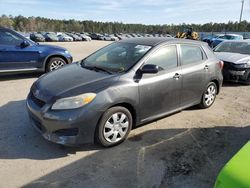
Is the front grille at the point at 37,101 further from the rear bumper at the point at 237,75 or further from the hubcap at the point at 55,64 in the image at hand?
the rear bumper at the point at 237,75

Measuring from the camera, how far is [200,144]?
165 inches

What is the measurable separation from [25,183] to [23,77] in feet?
19.4

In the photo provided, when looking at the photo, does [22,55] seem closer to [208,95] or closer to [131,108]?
[131,108]

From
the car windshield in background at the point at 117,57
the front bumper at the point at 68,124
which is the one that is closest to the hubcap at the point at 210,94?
the car windshield in background at the point at 117,57

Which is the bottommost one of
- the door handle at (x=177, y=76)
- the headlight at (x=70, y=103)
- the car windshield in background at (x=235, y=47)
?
the headlight at (x=70, y=103)

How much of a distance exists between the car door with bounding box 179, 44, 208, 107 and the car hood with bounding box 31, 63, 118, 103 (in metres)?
1.66

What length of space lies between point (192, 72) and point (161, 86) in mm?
1005

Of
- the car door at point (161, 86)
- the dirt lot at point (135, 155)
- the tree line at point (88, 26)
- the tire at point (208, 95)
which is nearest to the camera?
the dirt lot at point (135, 155)

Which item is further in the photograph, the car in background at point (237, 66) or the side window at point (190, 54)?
the car in background at point (237, 66)

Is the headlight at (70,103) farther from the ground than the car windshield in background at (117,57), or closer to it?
closer to it

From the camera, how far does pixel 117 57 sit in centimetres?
464

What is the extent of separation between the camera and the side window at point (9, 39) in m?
7.45

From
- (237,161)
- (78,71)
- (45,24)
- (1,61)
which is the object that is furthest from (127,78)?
(45,24)

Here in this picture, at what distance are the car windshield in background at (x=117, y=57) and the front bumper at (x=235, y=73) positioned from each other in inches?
186
